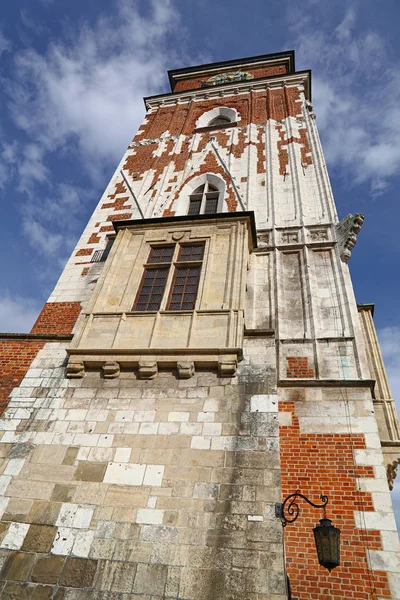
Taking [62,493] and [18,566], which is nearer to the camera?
[18,566]

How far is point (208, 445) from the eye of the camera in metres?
6.86

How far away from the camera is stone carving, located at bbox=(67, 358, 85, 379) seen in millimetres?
8297

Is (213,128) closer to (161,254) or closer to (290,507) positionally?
(161,254)

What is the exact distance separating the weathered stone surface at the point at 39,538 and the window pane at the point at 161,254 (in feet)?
20.6

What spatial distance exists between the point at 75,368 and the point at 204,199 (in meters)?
8.06

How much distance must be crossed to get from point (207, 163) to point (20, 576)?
45.1ft

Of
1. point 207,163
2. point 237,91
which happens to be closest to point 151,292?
point 207,163

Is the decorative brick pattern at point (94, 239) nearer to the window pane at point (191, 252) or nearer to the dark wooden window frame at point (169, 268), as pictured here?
the dark wooden window frame at point (169, 268)

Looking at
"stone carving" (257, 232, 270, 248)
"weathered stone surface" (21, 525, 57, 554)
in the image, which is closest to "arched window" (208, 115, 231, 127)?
"stone carving" (257, 232, 270, 248)

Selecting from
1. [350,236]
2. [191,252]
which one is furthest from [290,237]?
[191,252]

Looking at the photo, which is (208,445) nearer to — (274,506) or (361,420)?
(274,506)

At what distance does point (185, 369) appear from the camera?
7730 mm

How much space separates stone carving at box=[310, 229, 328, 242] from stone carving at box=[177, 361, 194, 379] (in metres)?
5.68

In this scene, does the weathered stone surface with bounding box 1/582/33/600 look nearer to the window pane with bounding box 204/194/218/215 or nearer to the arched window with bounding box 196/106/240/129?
the window pane with bounding box 204/194/218/215
